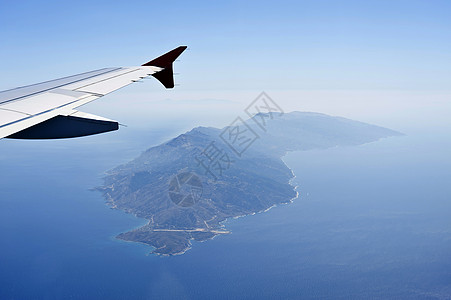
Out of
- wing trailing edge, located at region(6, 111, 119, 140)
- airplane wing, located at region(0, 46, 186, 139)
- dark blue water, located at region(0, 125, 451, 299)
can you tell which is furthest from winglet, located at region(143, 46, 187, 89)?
dark blue water, located at region(0, 125, 451, 299)

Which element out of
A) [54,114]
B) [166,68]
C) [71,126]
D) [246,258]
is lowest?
[246,258]

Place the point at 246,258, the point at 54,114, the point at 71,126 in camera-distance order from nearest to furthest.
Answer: the point at 54,114 < the point at 71,126 < the point at 246,258

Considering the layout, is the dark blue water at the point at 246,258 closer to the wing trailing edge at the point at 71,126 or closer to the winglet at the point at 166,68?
the winglet at the point at 166,68

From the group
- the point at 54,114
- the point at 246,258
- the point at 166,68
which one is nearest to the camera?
the point at 54,114

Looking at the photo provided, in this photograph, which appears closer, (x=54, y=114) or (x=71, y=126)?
(x=54, y=114)

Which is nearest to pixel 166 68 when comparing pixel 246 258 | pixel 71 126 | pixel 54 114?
pixel 71 126

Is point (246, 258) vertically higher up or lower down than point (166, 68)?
lower down

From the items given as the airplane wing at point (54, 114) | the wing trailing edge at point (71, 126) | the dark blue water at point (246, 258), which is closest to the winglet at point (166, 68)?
the airplane wing at point (54, 114)

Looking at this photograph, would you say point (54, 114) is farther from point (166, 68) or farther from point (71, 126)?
point (166, 68)

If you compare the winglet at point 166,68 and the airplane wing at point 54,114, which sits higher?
the winglet at point 166,68

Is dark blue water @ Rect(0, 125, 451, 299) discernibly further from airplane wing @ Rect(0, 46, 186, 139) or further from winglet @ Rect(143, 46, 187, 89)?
airplane wing @ Rect(0, 46, 186, 139)

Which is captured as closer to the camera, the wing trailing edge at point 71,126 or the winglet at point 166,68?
the wing trailing edge at point 71,126
